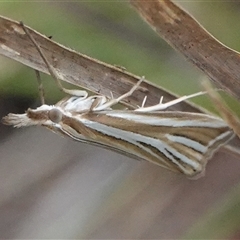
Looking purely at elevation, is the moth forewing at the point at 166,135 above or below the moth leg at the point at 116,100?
below

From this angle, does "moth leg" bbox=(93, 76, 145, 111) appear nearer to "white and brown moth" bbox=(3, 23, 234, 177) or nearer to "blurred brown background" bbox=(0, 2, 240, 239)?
"white and brown moth" bbox=(3, 23, 234, 177)

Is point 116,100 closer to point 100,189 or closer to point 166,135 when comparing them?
point 166,135

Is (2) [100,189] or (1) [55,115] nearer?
(1) [55,115]

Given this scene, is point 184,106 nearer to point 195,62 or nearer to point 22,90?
point 195,62

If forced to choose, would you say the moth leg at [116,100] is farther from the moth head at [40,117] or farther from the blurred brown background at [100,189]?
the blurred brown background at [100,189]

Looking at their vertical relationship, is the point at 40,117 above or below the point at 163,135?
above

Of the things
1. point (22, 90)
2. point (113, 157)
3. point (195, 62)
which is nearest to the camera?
point (195, 62)

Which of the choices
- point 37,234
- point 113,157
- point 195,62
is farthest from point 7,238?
point 195,62

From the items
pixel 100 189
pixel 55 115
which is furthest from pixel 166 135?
pixel 100 189

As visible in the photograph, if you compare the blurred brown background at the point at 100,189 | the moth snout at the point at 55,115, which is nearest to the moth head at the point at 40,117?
the moth snout at the point at 55,115
